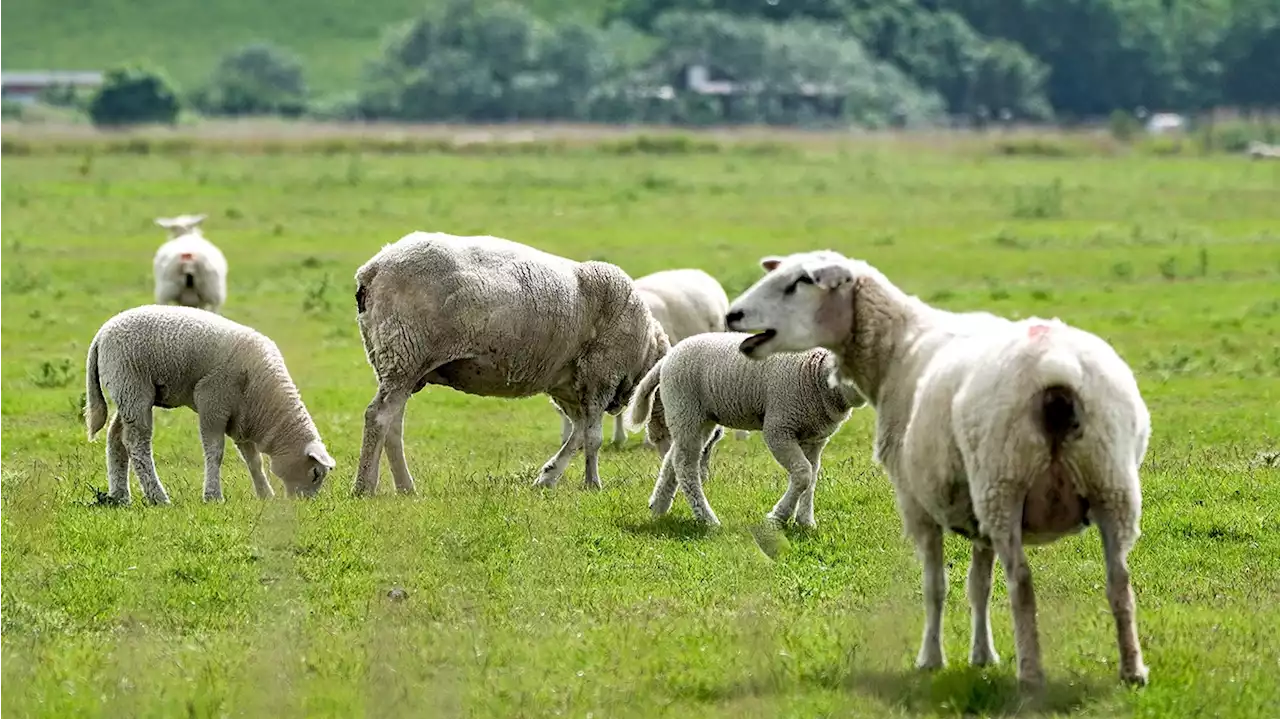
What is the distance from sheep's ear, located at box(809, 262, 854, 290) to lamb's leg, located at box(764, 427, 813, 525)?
3.29 meters

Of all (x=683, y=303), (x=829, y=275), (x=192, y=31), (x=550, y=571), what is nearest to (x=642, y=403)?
(x=550, y=571)

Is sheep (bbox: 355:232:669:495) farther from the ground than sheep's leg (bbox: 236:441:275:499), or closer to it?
farther from the ground

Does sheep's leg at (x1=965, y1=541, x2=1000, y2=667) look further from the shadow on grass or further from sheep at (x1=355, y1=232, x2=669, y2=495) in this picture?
sheep at (x1=355, y1=232, x2=669, y2=495)

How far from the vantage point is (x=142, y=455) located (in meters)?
13.2

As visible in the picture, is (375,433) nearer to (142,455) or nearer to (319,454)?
(319,454)

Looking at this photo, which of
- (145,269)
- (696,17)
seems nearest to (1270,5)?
(696,17)

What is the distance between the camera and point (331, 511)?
12.4 metres

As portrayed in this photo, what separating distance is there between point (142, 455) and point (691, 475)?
12.4ft

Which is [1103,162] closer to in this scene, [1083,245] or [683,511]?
[1083,245]

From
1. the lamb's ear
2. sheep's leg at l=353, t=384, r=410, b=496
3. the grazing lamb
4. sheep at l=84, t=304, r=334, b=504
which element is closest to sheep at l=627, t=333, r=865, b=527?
sheep's leg at l=353, t=384, r=410, b=496

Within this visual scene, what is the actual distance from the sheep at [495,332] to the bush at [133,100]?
9787 cm

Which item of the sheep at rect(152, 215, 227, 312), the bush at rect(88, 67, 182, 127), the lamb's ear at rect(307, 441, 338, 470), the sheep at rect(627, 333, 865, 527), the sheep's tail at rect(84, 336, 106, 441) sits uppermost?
the sheep at rect(627, 333, 865, 527)

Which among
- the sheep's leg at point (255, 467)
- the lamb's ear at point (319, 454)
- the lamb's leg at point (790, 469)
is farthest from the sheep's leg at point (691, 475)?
the sheep's leg at point (255, 467)

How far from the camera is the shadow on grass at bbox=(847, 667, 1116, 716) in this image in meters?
7.89
